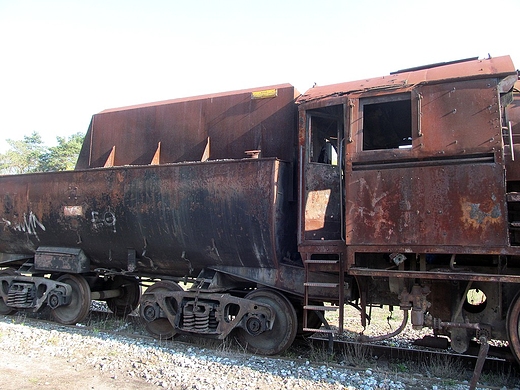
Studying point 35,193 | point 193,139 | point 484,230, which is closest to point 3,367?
point 35,193

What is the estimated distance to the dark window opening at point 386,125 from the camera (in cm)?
627

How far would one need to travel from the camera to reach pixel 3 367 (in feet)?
17.9

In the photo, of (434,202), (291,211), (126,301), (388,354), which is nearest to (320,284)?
(291,211)

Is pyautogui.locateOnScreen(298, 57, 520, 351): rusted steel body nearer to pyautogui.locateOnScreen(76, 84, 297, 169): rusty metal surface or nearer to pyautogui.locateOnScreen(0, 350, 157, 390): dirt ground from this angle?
pyautogui.locateOnScreen(76, 84, 297, 169): rusty metal surface

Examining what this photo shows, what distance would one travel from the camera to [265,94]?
269 inches

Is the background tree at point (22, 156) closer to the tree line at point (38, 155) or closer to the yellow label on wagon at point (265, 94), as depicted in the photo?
the tree line at point (38, 155)

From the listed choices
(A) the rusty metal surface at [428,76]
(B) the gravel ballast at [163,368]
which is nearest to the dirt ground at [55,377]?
(B) the gravel ballast at [163,368]

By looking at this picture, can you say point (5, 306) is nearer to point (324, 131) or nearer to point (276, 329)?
point (276, 329)

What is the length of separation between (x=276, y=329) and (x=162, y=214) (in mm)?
2555

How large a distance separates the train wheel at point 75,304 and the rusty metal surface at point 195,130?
2285 mm

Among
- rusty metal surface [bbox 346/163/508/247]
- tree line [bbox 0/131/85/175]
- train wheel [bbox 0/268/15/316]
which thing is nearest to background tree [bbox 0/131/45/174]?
tree line [bbox 0/131/85/175]

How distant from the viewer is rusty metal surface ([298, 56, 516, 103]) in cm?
508

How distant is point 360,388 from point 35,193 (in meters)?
6.85

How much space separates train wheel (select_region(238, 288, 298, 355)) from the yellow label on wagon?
3026 millimetres
